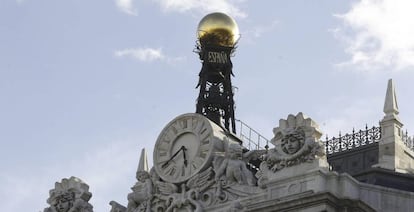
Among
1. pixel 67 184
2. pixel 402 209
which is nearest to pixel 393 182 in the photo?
pixel 402 209

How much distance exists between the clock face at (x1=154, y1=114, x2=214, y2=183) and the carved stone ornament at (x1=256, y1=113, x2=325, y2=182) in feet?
12.2

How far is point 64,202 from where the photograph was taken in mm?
61156

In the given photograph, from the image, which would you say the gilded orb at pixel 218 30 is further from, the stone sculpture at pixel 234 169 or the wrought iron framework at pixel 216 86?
the stone sculpture at pixel 234 169

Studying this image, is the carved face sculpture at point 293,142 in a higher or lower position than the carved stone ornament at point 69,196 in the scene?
lower

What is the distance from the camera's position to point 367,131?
62.0 metres

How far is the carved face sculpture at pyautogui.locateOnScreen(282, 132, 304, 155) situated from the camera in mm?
52062

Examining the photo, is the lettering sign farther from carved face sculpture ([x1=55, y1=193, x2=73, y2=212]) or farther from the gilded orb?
carved face sculpture ([x1=55, y1=193, x2=73, y2=212])

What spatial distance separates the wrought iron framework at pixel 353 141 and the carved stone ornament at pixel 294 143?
32.1 feet

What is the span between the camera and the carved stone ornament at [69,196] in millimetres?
60844

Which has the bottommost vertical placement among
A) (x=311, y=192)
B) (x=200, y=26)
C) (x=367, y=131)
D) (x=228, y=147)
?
(x=311, y=192)

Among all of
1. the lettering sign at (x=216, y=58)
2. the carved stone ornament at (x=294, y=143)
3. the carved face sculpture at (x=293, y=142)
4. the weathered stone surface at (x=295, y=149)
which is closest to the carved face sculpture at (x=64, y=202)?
the lettering sign at (x=216, y=58)

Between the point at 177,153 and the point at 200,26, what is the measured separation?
42.2 feet

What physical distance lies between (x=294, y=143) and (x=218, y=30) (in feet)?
55.3

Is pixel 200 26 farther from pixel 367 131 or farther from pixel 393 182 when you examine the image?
pixel 393 182
